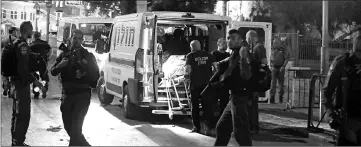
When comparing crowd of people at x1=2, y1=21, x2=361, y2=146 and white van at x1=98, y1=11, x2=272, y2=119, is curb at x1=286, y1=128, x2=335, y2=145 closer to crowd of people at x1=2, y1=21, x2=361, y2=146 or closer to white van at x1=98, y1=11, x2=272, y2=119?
white van at x1=98, y1=11, x2=272, y2=119

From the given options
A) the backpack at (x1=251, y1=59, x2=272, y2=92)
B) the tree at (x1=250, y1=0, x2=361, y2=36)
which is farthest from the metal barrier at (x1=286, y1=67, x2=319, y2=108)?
the tree at (x1=250, y1=0, x2=361, y2=36)

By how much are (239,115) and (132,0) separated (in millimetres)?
24838

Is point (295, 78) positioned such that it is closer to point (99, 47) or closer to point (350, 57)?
point (99, 47)

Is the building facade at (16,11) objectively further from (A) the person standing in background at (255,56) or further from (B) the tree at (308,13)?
(A) the person standing in background at (255,56)

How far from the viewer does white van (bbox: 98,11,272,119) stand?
11.3 meters

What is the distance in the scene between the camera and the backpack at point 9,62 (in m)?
8.09

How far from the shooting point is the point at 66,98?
25.5ft

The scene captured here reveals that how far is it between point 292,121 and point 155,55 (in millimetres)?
3213

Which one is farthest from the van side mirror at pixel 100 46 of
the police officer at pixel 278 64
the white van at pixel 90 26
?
the white van at pixel 90 26

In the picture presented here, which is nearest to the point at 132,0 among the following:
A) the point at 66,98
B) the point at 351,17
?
the point at 351,17

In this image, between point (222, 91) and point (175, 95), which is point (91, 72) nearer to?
point (222, 91)

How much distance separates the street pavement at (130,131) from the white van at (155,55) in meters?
0.38

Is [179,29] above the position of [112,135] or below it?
above

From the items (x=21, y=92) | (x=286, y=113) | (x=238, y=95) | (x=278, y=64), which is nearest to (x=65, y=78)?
(x=21, y=92)
